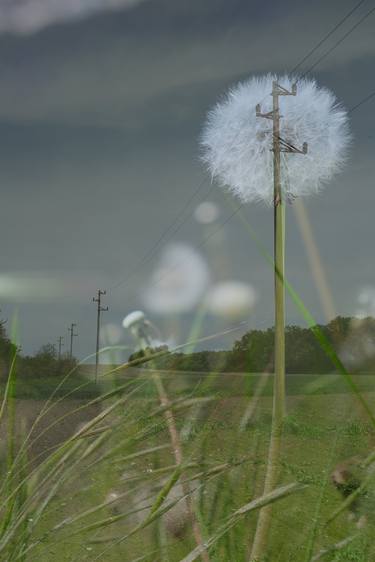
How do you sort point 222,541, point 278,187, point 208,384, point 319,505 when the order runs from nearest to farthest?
point 319,505, point 208,384, point 222,541, point 278,187

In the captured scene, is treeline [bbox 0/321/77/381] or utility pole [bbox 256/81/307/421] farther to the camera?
utility pole [bbox 256/81/307/421]

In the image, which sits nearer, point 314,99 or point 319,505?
point 319,505

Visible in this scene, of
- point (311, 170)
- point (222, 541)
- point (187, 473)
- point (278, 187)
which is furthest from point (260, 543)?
point (311, 170)

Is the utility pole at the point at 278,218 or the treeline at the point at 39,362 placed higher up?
the utility pole at the point at 278,218

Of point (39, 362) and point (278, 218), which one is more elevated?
point (278, 218)

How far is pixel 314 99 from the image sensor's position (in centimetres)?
1152

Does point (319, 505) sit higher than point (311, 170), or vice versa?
point (311, 170)

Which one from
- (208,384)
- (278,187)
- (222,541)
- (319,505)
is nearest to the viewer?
(319,505)

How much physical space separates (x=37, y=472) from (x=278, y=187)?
10588mm

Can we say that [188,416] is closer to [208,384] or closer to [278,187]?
[208,384]

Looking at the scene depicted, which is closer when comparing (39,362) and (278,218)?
(39,362)

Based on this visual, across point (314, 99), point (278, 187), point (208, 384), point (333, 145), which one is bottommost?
point (208, 384)

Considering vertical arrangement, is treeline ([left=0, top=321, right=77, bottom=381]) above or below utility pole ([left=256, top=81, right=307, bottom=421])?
below

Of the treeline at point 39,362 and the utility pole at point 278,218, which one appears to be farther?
the utility pole at point 278,218
